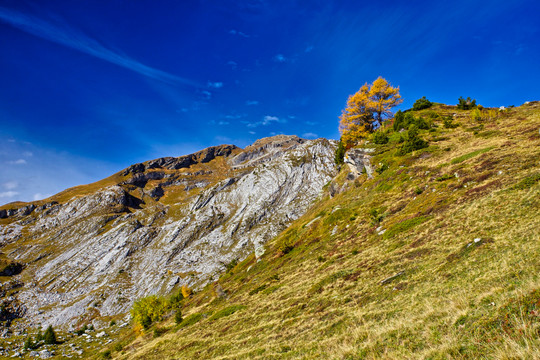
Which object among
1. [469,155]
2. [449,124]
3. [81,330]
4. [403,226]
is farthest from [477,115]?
[81,330]

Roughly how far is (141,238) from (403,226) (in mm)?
168173

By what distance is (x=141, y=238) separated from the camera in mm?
153125

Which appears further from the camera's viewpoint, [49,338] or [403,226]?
[49,338]

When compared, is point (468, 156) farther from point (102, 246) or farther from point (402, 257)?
point (102, 246)

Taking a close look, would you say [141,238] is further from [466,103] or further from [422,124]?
[466,103]

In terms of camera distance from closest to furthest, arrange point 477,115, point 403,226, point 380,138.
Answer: point 403,226, point 477,115, point 380,138

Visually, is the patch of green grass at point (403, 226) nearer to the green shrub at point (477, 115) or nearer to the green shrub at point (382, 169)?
the green shrub at point (382, 169)

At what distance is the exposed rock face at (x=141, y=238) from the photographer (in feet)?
382

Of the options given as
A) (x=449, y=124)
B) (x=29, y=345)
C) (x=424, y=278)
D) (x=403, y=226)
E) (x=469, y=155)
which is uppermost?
(x=449, y=124)

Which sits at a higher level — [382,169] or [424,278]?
[382,169]

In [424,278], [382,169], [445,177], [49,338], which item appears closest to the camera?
[424,278]

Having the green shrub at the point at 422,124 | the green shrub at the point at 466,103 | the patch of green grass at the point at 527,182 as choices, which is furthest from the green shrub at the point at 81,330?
the green shrub at the point at 466,103

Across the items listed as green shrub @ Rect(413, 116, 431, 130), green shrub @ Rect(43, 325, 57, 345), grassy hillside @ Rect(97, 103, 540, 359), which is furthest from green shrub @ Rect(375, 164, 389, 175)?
green shrub @ Rect(43, 325, 57, 345)

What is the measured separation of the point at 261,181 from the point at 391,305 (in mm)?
156258
